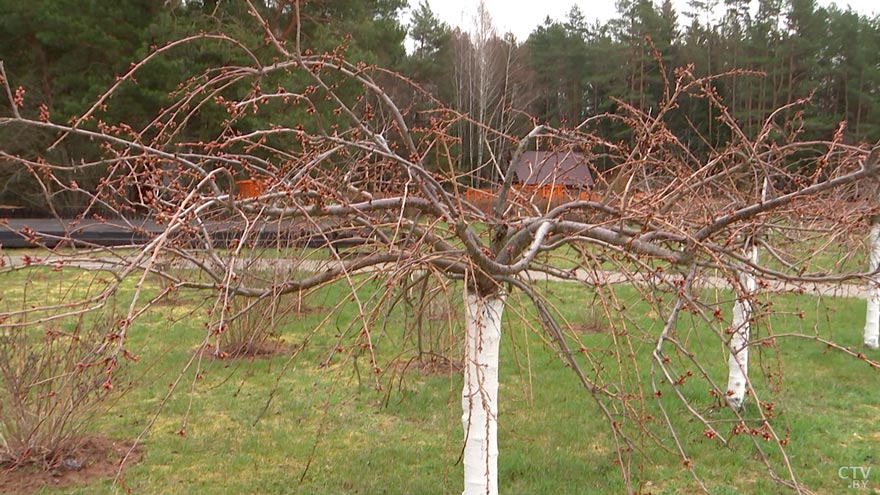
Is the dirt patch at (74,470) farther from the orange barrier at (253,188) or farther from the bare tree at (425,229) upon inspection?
the bare tree at (425,229)

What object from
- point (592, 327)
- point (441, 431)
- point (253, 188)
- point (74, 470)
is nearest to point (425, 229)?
point (253, 188)

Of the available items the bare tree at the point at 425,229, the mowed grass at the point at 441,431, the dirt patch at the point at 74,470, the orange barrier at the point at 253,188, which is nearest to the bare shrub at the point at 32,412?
the dirt patch at the point at 74,470

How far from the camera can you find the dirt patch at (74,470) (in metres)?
4.46

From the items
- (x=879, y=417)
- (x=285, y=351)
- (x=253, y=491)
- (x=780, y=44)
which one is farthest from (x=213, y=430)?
(x=780, y=44)

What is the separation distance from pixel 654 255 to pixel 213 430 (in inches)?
160

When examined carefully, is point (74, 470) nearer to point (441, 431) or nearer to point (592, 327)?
point (441, 431)

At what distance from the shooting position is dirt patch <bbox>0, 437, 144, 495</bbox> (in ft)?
14.6

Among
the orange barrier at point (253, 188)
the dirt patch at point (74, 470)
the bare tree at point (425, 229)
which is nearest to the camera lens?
the bare tree at point (425, 229)

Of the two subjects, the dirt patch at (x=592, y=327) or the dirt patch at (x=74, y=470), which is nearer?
the dirt patch at (x=74, y=470)

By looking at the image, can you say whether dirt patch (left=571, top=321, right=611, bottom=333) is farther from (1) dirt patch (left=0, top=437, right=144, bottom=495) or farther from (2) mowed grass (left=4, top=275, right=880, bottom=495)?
(1) dirt patch (left=0, top=437, right=144, bottom=495)

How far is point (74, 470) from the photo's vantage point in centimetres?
468

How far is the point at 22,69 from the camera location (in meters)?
20.7

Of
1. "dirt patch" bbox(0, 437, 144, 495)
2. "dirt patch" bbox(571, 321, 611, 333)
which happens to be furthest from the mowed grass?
"dirt patch" bbox(571, 321, 611, 333)

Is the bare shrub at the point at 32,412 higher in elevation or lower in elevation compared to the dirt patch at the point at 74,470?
higher
